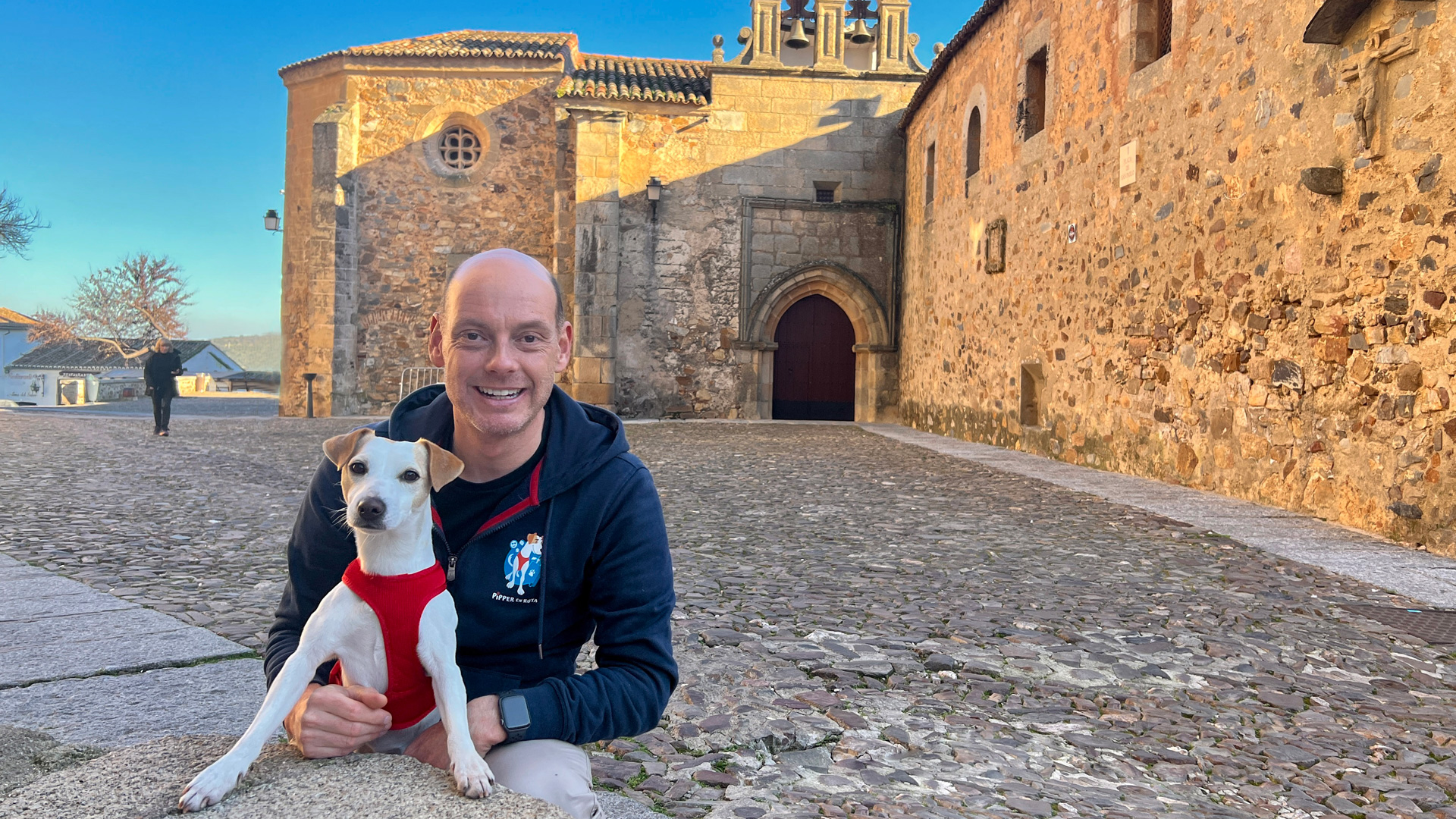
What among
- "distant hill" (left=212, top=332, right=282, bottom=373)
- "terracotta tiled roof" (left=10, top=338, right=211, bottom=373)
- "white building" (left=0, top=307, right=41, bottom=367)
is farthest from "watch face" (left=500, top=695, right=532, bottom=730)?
"distant hill" (left=212, top=332, right=282, bottom=373)

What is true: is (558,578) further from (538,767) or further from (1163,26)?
(1163,26)

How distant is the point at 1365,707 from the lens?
103 inches

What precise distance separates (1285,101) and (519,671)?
21.4 ft

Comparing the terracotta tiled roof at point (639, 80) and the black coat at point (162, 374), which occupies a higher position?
the terracotta tiled roof at point (639, 80)

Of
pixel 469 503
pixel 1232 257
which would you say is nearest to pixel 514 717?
pixel 469 503

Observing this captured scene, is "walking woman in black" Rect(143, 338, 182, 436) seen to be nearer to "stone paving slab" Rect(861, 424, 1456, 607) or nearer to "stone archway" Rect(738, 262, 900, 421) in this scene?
"stone archway" Rect(738, 262, 900, 421)

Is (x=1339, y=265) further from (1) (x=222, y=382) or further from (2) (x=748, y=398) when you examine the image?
(1) (x=222, y=382)

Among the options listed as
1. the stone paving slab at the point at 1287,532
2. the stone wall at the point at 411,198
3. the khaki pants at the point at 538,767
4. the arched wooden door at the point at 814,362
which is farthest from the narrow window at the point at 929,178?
the khaki pants at the point at 538,767

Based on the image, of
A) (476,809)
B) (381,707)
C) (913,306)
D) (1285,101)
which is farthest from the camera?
(913,306)

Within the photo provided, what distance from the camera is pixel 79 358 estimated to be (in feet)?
156

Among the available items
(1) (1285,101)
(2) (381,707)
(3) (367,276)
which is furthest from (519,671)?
(3) (367,276)

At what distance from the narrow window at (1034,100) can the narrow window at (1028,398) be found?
2673 millimetres

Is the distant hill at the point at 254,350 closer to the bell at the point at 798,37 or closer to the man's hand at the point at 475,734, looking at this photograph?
the bell at the point at 798,37

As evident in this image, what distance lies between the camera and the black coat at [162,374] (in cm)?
1272
